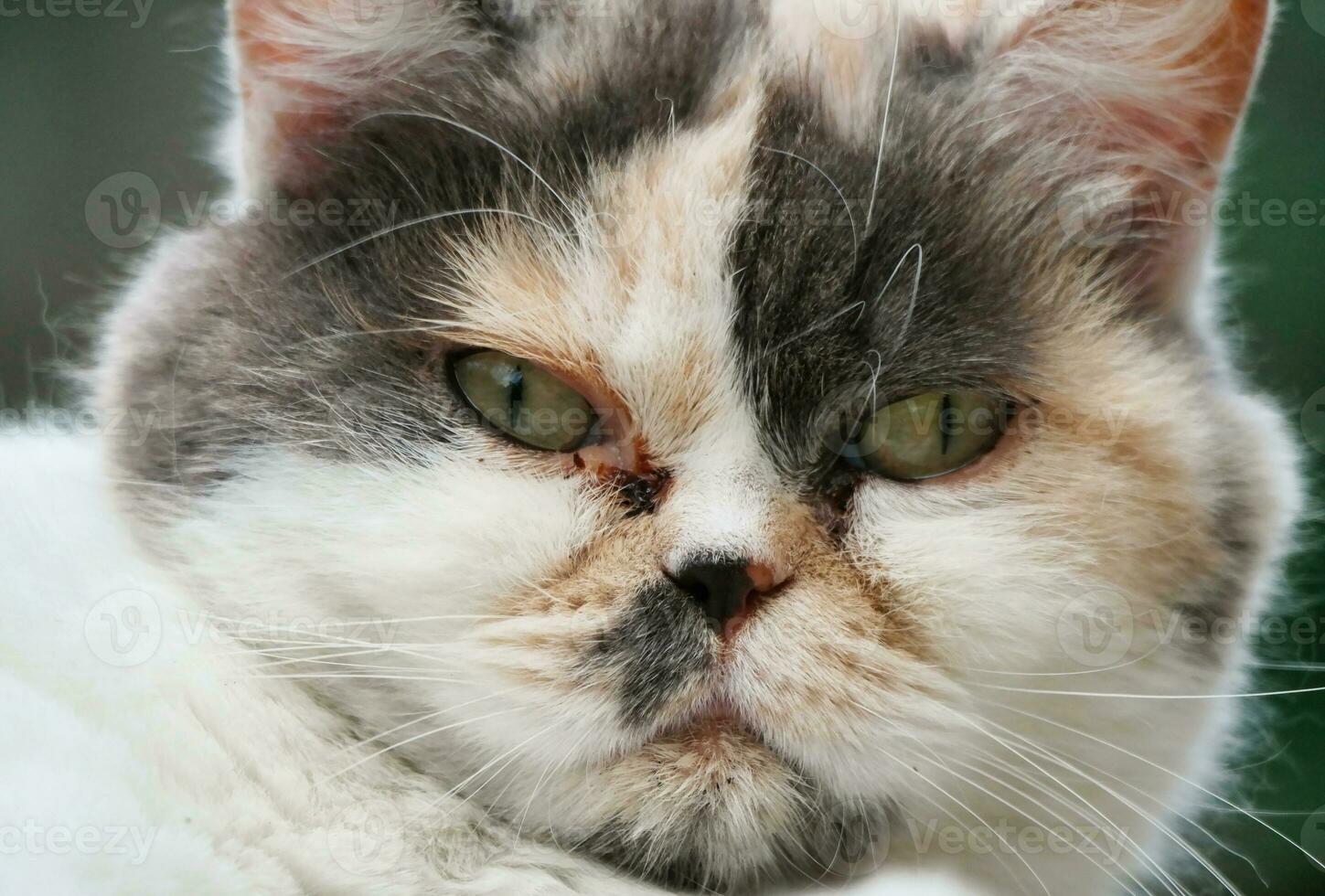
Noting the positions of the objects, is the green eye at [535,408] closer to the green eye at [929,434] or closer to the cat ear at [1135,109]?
the green eye at [929,434]

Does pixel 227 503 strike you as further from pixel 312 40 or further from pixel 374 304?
pixel 312 40

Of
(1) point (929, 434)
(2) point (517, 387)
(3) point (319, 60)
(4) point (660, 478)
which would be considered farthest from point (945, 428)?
(3) point (319, 60)

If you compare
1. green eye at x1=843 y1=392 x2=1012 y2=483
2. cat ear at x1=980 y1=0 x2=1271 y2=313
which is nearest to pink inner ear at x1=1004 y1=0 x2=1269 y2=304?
cat ear at x1=980 y1=0 x2=1271 y2=313

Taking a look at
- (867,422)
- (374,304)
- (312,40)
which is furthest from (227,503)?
(867,422)

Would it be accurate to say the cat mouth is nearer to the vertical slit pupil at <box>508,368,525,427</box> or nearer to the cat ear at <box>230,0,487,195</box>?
the vertical slit pupil at <box>508,368,525,427</box>

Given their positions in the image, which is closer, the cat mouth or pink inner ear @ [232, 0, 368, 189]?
the cat mouth

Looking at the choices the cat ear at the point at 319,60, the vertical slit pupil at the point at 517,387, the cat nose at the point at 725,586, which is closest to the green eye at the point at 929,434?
the cat nose at the point at 725,586

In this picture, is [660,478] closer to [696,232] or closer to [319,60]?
[696,232]
